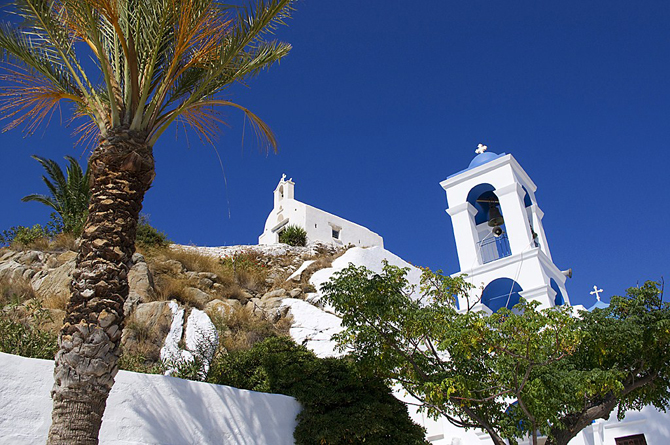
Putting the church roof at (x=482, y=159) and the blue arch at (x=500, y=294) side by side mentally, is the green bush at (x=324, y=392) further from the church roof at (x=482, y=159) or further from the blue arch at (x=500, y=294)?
the church roof at (x=482, y=159)

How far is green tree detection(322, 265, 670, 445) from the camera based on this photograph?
7.76 metres

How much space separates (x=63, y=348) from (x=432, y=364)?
6.68 m

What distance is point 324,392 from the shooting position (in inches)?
358

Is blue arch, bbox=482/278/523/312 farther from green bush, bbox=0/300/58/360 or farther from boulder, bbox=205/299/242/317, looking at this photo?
green bush, bbox=0/300/58/360

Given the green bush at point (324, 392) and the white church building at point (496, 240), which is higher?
the white church building at point (496, 240)

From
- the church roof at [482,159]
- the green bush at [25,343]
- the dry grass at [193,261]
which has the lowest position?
the green bush at [25,343]

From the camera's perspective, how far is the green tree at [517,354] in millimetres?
7762

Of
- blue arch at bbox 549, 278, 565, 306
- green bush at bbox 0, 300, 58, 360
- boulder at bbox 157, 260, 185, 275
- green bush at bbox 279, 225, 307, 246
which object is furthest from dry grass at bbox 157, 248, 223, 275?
blue arch at bbox 549, 278, 565, 306

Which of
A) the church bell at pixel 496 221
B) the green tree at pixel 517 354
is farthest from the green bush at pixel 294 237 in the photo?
the green tree at pixel 517 354

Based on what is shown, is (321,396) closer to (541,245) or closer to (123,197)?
(123,197)

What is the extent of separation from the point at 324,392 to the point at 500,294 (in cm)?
1052

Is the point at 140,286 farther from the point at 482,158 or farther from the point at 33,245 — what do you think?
the point at 482,158

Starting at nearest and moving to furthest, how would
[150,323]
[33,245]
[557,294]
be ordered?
[150,323] < [33,245] < [557,294]

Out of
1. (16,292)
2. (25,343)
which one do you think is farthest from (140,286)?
(25,343)
